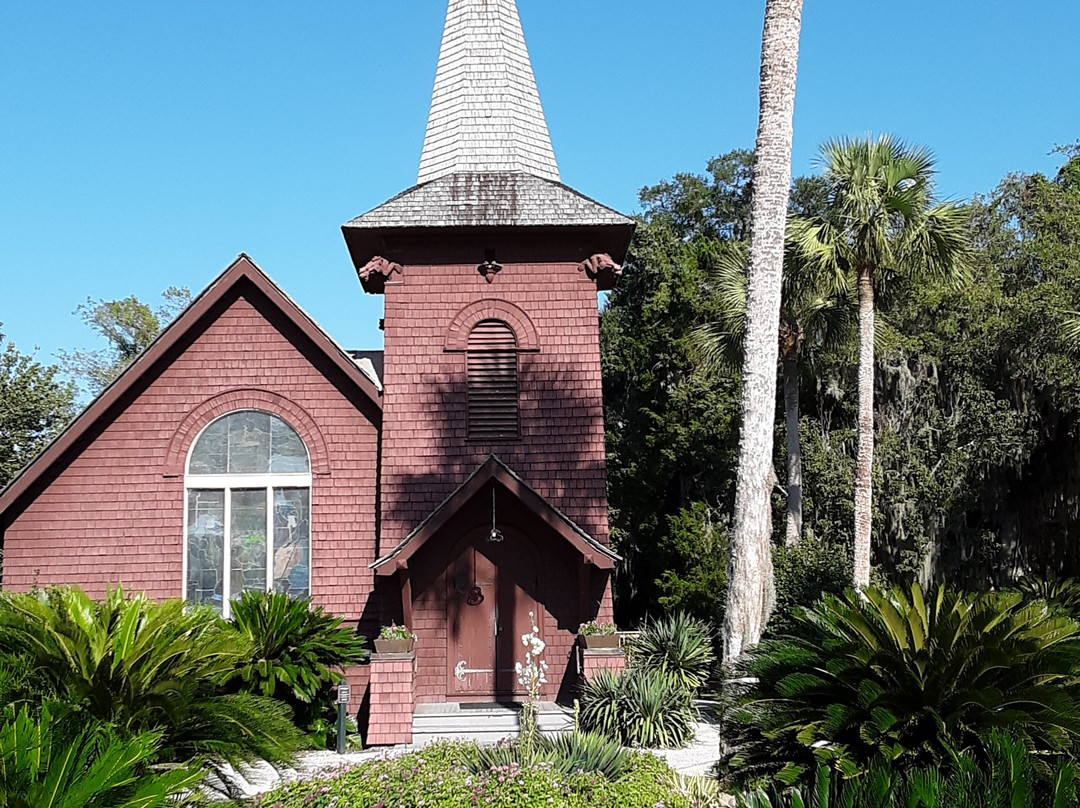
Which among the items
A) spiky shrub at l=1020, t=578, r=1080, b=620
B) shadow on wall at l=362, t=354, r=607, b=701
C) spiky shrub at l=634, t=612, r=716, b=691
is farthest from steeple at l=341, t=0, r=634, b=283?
spiky shrub at l=1020, t=578, r=1080, b=620

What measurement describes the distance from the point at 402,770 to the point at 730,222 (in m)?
33.2

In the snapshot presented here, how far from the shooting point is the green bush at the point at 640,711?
1257cm

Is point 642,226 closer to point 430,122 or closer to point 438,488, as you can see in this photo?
point 430,122

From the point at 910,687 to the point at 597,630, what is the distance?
7065 millimetres

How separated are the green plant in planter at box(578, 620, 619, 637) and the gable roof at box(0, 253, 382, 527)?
4.31m

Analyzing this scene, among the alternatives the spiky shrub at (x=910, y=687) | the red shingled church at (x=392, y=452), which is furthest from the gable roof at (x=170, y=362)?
the spiky shrub at (x=910, y=687)

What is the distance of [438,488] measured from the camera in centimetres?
1516

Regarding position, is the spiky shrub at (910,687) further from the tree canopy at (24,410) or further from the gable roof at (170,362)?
the tree canopy at (24,410)

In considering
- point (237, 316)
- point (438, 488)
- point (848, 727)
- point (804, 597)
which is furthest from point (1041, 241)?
point (848, 727)

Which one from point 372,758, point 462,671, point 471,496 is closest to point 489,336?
point 471,496

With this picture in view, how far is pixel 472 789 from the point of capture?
26.0ft

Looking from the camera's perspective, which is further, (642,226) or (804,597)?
(642,226)

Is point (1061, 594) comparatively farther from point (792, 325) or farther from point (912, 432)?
point (912, 432)

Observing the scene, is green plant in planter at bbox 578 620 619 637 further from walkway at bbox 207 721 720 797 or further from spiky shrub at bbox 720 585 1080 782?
spiky shrub at bbox 720 585 1080 782
